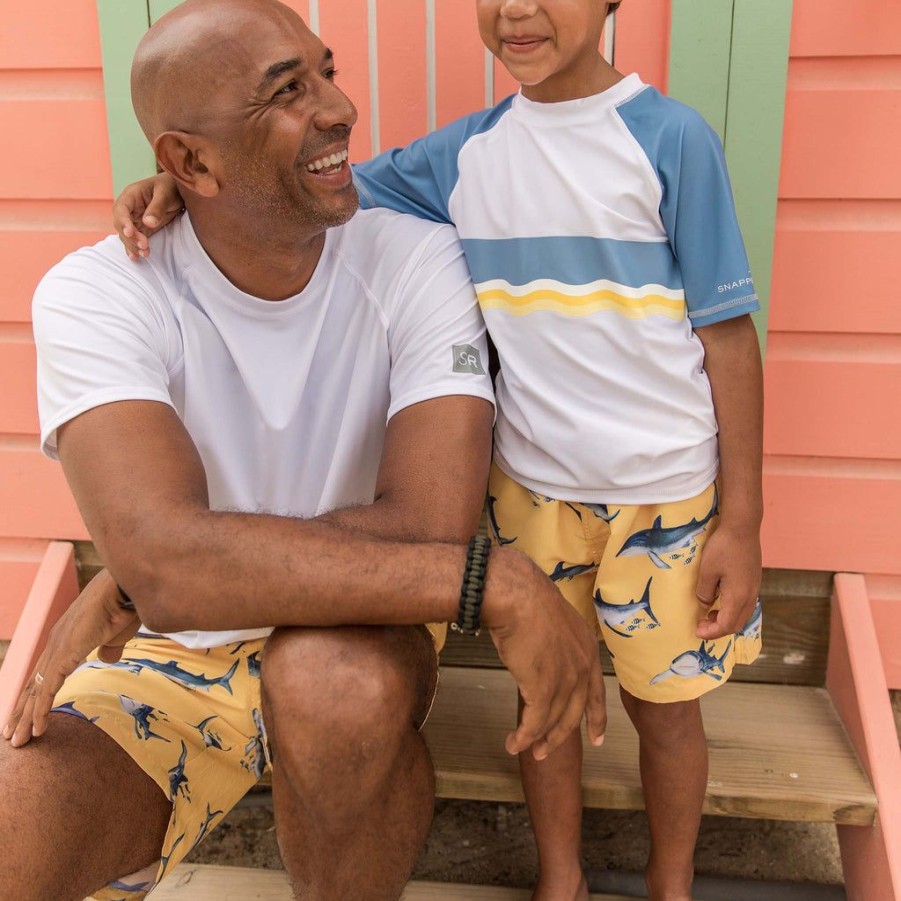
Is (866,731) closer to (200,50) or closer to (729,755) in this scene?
(729,755)

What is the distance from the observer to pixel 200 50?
1.72 meters

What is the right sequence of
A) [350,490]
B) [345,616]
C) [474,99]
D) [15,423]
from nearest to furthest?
[345,616], [350,490], [474,99], [15,423]

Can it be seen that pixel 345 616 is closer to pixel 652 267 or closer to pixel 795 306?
pixel 652 267

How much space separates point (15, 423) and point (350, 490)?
3.41 feet

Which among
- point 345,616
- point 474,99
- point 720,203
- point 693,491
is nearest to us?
point 345,616

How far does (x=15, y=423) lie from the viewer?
2.51m

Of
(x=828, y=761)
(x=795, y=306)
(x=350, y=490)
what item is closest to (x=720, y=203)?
(x=795, y=306)

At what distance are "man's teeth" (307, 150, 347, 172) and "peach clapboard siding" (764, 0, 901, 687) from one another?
3.08 feet

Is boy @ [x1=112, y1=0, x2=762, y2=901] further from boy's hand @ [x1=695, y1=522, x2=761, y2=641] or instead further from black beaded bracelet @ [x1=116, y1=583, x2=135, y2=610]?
black beaded bracelet @ [x1=116, y1=583, x2=135, y2=610]

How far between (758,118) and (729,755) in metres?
1.33

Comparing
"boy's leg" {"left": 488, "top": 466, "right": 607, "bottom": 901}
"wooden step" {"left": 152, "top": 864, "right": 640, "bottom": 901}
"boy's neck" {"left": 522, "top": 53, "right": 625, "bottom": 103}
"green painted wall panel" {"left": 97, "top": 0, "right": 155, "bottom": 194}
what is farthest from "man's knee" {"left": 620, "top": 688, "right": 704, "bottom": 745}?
"green painted wall panel" {"left": 97, "top": 0, "right": 155, "bottom": 194}

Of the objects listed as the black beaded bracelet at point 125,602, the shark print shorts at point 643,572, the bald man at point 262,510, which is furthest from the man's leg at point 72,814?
the shark print shorts at point 643,572

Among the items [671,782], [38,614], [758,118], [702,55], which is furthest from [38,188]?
[671,782]

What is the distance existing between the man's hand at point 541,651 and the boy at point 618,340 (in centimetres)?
21
